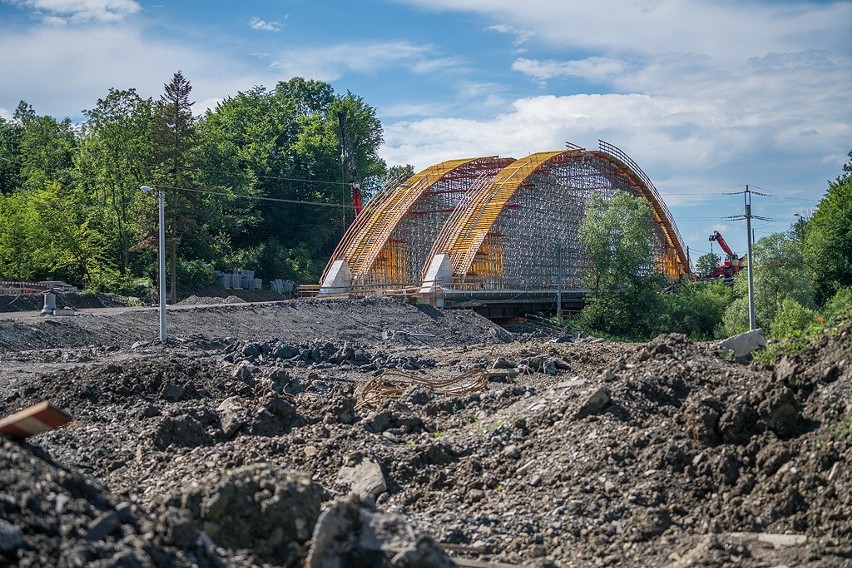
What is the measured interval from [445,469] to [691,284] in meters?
47.4

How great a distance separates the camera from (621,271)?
53219 mm

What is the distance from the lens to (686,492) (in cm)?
1149

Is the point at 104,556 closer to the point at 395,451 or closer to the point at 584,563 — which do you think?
the point at 584,563

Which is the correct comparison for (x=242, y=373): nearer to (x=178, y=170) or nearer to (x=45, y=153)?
(x=178, y=170)

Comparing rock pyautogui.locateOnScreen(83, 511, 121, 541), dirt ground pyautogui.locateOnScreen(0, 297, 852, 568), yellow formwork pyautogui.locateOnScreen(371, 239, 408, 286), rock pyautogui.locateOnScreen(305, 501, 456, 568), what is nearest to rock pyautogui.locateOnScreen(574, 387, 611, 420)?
dirt ground pyautogui.locateOnScreen(0, 297, 852, 568)

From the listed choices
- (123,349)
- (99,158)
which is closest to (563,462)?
(123,349)

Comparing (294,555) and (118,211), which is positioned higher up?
(118,211)

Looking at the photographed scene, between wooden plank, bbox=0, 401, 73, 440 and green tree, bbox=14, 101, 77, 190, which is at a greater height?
green tree, bbox=14, 101, 77, 190

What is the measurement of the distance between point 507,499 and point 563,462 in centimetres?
94

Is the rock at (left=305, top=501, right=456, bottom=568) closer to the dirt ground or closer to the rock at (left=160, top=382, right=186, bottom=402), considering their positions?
the dirt ground

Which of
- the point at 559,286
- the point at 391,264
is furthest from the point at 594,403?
the point at 391,264

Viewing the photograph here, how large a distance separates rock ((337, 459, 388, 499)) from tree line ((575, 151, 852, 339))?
35469mm

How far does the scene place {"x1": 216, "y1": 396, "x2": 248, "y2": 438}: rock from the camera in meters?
15.5

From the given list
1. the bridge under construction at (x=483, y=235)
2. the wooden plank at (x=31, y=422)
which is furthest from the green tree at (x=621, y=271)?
the wooden plank at (x=31, y=422)
